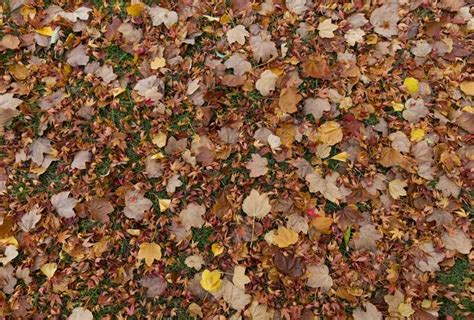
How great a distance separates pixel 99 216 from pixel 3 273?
0.52m

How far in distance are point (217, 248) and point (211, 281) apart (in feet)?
0.54

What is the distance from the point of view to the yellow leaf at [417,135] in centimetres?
264

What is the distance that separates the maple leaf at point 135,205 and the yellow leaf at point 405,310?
135 centimetres

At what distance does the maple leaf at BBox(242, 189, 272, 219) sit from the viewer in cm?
242

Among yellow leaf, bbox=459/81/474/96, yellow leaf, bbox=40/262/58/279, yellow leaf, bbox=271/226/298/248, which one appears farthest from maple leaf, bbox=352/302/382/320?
yellow leaf, bbox=40/262/58/279

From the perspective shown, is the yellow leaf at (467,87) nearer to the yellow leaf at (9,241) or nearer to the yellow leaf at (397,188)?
the yellow leaf at (397,188)

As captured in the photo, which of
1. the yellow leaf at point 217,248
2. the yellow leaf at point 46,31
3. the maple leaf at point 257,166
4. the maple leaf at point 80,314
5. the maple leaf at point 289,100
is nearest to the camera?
the maple leaf at point 80,314

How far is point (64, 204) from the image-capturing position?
2404 millimetres

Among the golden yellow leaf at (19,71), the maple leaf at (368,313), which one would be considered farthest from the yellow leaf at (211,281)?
the golden yellow leaf at (19,71)

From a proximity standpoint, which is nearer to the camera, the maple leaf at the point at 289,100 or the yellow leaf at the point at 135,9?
the maple leaf at the point at 289,100

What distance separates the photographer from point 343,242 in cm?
244

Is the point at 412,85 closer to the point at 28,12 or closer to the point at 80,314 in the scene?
the point at 80,314

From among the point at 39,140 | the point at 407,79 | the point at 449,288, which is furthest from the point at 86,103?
the point at 449,288

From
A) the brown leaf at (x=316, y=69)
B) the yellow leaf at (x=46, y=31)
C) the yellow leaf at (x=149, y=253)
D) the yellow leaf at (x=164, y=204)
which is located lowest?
the yellow leaf at (x=149, y=253)
